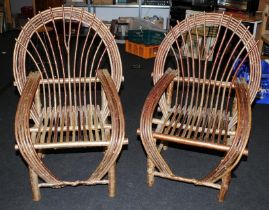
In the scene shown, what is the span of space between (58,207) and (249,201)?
109 centimetres

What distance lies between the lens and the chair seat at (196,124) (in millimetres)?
1834

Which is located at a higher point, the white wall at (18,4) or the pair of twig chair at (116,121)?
the white wall at (18,4)

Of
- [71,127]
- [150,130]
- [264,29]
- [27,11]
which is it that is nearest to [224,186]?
[150,130]

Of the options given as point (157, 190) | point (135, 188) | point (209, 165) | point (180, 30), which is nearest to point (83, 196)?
point (135, 188)

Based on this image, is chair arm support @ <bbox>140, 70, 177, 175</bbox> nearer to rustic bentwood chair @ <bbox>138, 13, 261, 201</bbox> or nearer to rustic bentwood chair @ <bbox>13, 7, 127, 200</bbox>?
rustic bentwood chair @ <bbox>138, 13, 261, 201</bbox>

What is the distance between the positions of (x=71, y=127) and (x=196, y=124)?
2.37ft

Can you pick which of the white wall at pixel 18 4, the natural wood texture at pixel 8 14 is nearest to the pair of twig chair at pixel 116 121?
the natural wood texture at pixel 8 14

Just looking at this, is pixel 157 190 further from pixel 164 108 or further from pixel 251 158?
pixel 251 158

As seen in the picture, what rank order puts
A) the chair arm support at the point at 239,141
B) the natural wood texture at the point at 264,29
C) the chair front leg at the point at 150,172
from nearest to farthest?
the chair arm support at the point at 239,141, the chair front leg at the point at 150,172, the natural wood texture at the point at 264,29

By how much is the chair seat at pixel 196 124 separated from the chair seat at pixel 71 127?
0.34 m

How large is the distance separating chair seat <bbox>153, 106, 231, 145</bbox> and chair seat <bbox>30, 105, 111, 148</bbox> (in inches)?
13.3

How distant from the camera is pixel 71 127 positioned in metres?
1.86

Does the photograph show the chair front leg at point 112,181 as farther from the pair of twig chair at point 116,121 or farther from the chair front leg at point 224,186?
the chair front leg at point 224,186

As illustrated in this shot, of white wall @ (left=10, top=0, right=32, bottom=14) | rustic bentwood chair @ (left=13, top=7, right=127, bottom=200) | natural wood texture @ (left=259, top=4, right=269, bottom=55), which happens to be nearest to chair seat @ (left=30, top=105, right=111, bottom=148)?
rustic bentwood chair @ (left=13, top=7, right=127, bottom=200)
